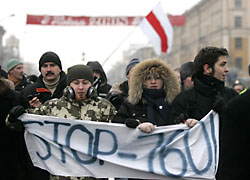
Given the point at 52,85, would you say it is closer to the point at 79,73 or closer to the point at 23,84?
the point at 79,73

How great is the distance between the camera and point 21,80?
8352mm

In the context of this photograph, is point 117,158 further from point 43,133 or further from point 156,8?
point 156,8

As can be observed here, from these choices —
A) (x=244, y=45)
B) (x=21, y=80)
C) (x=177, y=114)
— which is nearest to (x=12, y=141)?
(x=177, y=114)

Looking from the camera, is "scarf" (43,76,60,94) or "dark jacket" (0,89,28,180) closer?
"dark jacket" (0,89,28,180)

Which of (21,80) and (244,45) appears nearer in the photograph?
(21,80)

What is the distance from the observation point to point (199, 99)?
17.5ft

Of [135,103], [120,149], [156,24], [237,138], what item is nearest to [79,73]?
[135,103]

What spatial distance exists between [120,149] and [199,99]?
0.95 metres

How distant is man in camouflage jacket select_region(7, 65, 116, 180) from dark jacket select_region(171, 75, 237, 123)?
0.65 metres

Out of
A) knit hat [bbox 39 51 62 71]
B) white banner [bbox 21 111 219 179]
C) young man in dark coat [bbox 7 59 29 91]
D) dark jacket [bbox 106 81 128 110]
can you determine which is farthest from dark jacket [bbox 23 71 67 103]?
young man in dark coat [bbox 7 59 29 91]

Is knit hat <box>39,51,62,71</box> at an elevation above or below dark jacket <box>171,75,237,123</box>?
above

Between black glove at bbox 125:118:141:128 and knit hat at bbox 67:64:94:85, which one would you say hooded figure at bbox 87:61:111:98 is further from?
black glove at bbox 125:118:141:128

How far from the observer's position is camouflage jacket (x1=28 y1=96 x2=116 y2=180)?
5.21 metres

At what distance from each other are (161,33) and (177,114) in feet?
27.0
